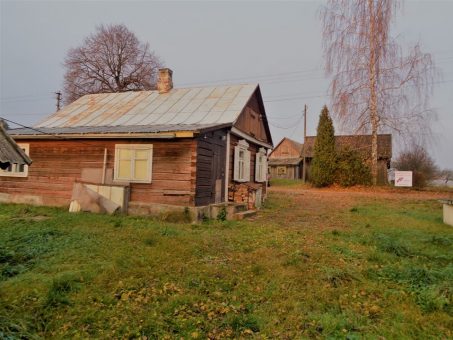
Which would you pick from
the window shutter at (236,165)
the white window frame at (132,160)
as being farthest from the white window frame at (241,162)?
the white window frame at (132,160)

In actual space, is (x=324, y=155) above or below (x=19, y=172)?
above

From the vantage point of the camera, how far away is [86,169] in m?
11.1

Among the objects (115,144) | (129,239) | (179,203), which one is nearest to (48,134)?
(115,144)

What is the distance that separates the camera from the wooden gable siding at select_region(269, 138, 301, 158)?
43.5 meters

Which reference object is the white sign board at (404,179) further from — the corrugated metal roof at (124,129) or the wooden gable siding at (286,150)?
the wooden gable siding at (286,150)

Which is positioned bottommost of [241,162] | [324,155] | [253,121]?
[241,162]

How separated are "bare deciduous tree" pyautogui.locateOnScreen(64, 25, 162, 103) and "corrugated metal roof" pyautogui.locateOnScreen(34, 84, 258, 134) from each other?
17302mm

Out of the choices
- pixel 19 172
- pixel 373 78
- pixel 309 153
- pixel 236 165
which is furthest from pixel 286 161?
pixel 19 172

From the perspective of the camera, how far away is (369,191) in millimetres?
21406

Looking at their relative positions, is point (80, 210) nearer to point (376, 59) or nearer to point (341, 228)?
point (341, 228)

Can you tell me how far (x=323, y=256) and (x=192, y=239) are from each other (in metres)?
2.83

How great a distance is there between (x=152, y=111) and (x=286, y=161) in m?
30.2

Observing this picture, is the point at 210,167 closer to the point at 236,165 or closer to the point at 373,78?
the point at 236,165

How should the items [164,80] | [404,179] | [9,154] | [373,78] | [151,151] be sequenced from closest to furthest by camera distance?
[9,154] → [151,151] → [164,80] → [373,78] → [404,179]
